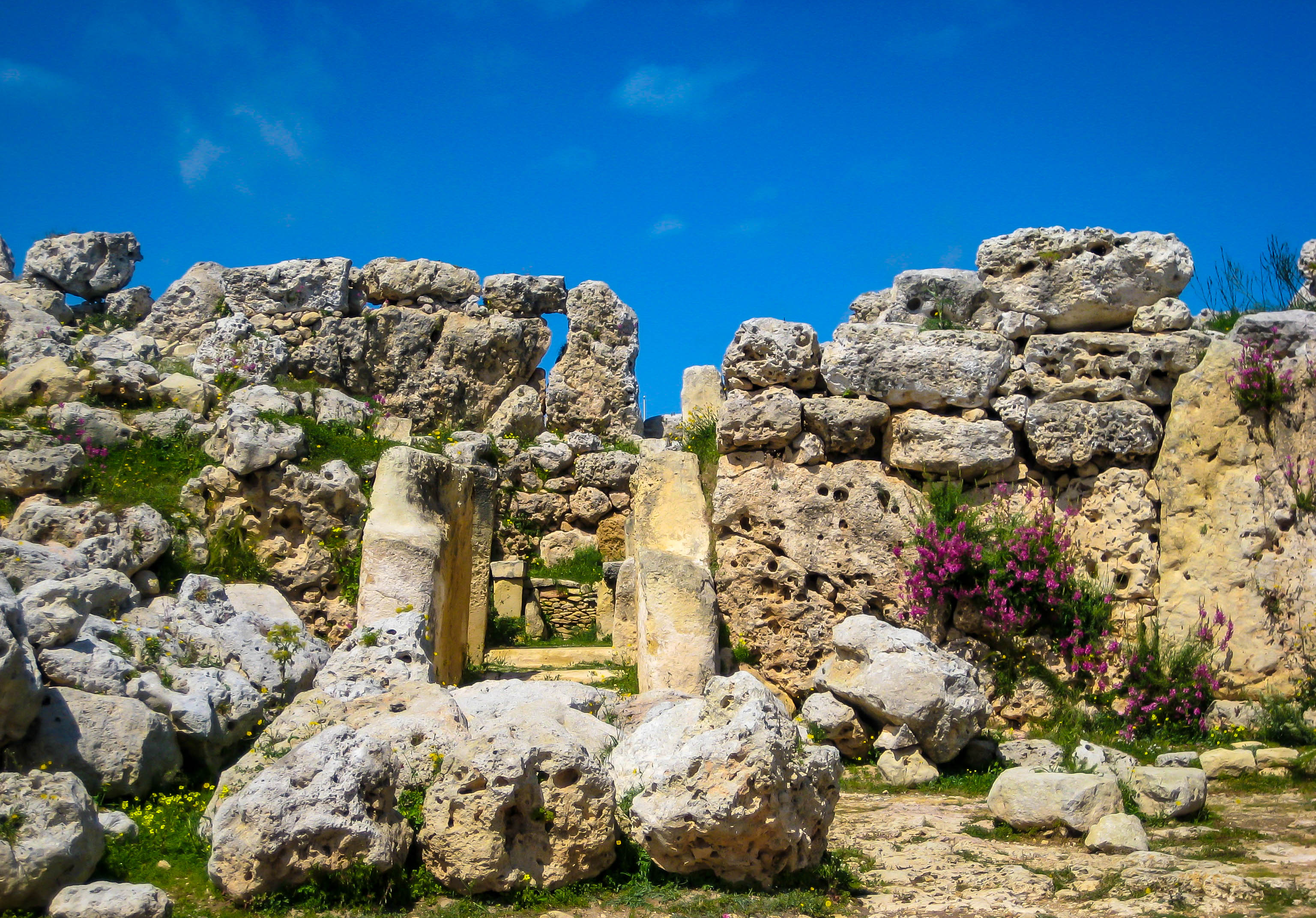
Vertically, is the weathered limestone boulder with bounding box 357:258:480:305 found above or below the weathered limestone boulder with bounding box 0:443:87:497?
above

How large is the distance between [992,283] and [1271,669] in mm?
3729

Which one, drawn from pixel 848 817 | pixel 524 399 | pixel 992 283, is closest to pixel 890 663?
pixel 848 817

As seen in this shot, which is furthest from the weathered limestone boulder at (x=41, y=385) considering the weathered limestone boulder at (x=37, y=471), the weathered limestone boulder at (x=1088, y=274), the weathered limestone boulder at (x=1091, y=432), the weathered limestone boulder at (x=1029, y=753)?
the weathered limestone boulder at (x=1029, y=753)

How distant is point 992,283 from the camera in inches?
362

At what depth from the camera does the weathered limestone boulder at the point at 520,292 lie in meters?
19.6

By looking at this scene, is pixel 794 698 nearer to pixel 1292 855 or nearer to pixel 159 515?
pixel 1292 855

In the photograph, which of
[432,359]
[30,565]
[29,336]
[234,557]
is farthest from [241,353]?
[30,565]

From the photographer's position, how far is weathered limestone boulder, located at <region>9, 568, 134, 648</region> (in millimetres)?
6012

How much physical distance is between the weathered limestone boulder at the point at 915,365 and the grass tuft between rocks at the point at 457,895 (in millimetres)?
4423

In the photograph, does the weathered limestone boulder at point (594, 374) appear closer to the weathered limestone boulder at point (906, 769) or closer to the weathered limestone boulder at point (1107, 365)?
the weathered limestone boulder at point (1107, 365)

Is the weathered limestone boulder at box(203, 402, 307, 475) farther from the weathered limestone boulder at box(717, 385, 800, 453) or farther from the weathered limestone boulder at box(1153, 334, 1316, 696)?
the weathered limestone boulder at box(1153, 334, 1316, 696)

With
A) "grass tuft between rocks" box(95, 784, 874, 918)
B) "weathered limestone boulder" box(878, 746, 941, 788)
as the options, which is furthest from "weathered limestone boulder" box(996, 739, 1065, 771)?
"grass tuft between rocks" box(95, 784, 874, 918)

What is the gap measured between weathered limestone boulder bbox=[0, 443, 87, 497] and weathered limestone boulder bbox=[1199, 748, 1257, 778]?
984 cm

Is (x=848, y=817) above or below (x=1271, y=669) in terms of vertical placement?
below
